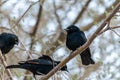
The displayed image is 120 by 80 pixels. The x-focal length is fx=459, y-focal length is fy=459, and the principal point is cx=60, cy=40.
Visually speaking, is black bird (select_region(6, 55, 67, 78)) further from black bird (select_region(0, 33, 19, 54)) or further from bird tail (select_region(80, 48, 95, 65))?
black bird (select_region(0, 33, 19, 54))

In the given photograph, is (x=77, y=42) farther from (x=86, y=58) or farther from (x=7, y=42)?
(x=7, y=42)

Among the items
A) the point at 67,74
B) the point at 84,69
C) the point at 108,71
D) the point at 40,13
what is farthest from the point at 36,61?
the point at 40,13

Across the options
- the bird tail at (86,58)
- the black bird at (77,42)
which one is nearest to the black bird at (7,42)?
the black bird at (77,42)

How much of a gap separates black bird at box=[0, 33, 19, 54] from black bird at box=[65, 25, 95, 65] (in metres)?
0.71

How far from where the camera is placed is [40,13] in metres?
9.18

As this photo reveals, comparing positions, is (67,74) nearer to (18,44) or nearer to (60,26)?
A: (18,44)

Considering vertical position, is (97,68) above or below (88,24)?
above

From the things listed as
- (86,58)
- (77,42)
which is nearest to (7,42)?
(77,42)

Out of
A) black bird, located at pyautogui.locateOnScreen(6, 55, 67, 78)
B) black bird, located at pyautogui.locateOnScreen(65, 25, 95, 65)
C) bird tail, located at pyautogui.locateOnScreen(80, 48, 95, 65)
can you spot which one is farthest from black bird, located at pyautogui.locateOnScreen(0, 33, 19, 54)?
bird tail, located at pyautogui.locateOnScreen(80, 48, 95, 65)

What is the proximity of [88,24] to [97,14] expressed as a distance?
32cm

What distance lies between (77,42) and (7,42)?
992mm

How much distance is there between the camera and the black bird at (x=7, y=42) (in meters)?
6.00

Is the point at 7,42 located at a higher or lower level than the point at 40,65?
lower

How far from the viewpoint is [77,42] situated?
224 inches
